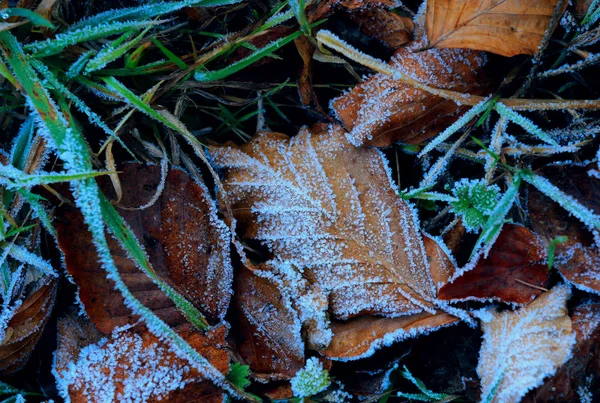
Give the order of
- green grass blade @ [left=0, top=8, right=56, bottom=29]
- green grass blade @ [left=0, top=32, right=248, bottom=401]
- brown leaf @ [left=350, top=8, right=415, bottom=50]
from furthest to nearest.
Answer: brown leaf @ [left=350, top=8, right=415, bottom=50] → green grass blade @ [left=0, top=32, right=248, bottom=401] → green grass blade @ [left=0, top=8, right=56, bottom=29]

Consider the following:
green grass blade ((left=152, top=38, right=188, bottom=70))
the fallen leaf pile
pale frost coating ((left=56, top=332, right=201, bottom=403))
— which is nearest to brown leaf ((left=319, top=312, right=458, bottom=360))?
the fallen leaf pile

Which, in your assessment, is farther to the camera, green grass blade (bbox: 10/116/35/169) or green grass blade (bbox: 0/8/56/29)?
green grass blade (bbox: 10/116/35/169)

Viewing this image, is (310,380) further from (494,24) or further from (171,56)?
(494,24)

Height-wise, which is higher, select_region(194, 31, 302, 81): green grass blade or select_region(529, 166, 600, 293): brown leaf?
select_region(194, 31, 302, 81): green grass blade

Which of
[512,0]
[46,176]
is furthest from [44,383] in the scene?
[512,0]

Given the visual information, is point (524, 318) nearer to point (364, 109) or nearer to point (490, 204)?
point (490, 204)

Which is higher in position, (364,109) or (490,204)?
(364,109)

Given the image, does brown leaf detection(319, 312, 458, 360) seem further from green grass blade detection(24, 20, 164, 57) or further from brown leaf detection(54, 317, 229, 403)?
green grass blade detection(24, 20, 164, 57)

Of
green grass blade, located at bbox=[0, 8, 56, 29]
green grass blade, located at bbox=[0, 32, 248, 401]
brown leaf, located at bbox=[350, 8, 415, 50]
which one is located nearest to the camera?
green grass blade, located at bbox=[0, 8, 56, 29]

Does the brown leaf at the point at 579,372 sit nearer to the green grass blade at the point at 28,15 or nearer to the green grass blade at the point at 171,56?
the green grass blade at the point at 171,56
